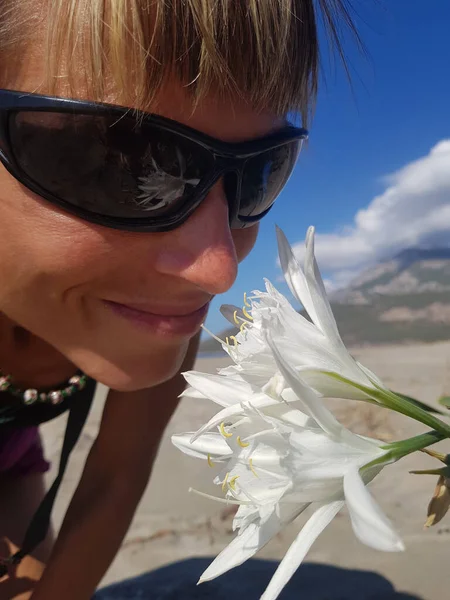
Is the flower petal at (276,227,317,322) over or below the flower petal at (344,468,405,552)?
over

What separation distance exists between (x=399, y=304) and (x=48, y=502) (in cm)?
1121

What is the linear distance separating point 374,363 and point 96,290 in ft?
14.4

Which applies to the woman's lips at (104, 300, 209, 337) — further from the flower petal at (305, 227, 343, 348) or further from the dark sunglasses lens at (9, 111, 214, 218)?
the flower petal at (305, 227, 343, 348)

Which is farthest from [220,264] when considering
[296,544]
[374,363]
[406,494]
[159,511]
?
[374,363]

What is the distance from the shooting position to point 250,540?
22.0 inches

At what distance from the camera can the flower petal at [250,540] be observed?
54cm

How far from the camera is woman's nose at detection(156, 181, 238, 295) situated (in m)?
0.83

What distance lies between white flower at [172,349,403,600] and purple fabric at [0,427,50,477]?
1.00m

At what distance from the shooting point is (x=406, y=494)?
5.79 feet

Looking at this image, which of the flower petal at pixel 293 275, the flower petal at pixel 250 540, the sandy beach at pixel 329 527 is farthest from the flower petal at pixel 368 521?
the sandy beach at pixel 329 527

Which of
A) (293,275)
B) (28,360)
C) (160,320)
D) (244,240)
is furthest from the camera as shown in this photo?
(28,360)

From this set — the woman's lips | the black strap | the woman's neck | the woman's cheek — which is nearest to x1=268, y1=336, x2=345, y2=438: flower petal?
the woman's lips

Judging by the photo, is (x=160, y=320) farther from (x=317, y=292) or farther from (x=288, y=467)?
(x=288, y=467)

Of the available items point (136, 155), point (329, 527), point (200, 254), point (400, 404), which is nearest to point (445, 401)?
point (400, 404)
